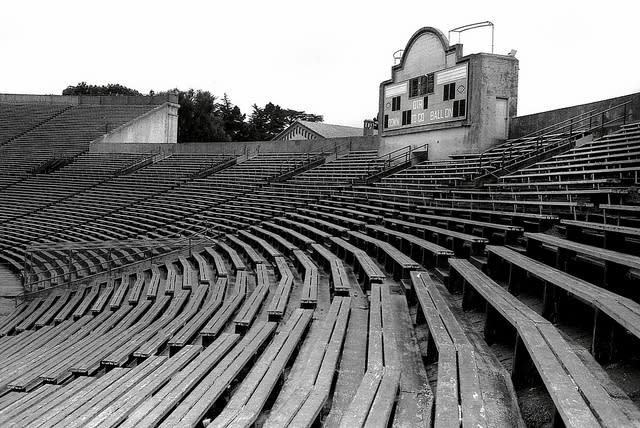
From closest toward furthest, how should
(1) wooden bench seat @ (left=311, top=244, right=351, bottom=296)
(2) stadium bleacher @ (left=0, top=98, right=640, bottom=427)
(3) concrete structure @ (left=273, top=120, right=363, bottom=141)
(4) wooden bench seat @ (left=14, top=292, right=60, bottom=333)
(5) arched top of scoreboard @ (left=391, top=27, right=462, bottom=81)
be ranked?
(2) stadium bleacher @ (left=0, top=98, right=640, bottom=427), (1) wooden bench seat @ (left=311, top=244, right=351, bottom=296), (4) wooden bench seat @ (left=14, top=292, right=60, bottom=333), (5) arched top of scoreboard @ (left=391, top=27, right=462, bottom=81), (3) concrete structure @ (left=273, top=120, right=363, bottom=141)

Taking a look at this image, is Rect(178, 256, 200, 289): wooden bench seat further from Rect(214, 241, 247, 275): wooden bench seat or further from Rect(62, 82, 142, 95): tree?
Rect(62, 82, 142, 95): tree

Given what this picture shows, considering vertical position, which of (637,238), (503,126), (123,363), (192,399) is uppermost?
(503,126)

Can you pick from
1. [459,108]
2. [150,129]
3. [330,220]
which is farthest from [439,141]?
[150,129]

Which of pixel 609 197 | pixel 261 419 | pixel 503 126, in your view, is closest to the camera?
pixel 261 419

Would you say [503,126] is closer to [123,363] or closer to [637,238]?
[637,238]

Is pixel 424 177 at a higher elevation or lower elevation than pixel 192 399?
higher

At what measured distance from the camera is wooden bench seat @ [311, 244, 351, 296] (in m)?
6.56

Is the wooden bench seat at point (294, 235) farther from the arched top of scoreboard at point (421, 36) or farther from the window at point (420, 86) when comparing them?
the arched top of scoreboard at point (421, 36)

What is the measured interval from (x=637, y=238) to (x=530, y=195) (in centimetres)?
396

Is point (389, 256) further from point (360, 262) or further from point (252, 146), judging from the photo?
point (252, 146)

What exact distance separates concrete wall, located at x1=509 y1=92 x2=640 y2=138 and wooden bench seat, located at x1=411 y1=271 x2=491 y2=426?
9.32 meters

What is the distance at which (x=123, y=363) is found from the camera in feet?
18.1

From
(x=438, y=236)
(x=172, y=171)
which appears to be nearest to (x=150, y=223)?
(x=172, y=171)

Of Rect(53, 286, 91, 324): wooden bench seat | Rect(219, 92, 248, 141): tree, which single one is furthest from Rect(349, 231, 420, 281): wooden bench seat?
Rect(219, 92, 248, 141): tree
